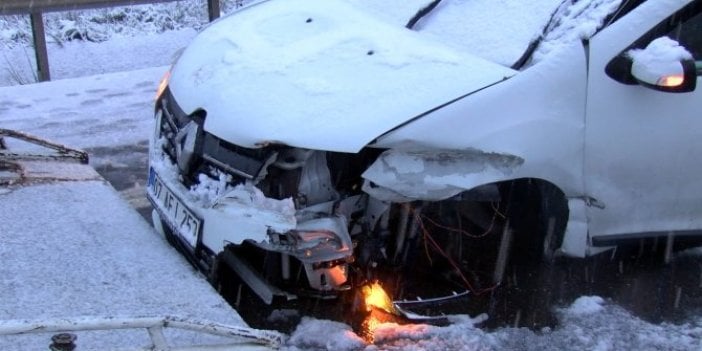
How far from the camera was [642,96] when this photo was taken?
3.40 metres

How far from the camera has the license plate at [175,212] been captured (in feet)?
10.7

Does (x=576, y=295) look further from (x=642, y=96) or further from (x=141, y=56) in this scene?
(x=141, y=56)

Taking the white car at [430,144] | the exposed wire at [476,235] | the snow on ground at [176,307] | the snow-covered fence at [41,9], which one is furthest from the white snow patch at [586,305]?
the snow-covered fence at [41,9]

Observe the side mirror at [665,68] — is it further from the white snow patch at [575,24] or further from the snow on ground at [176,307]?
the snow on ground at [176,307]

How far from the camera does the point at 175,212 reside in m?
3.43

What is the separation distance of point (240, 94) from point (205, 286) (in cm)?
84

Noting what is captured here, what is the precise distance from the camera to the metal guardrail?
2326 mm

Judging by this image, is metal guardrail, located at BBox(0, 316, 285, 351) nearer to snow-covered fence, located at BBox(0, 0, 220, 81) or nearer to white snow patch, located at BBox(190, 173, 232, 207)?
white snow patch, located at BBox(190, 173, 232, 207)

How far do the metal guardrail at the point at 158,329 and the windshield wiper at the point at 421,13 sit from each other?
199cm

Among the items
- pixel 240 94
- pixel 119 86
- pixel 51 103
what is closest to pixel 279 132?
pixel 240 94

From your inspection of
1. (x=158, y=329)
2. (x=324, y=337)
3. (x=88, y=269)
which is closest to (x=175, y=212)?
(x=88, y=269)

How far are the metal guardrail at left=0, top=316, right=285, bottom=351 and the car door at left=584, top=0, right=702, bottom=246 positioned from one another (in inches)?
66.4

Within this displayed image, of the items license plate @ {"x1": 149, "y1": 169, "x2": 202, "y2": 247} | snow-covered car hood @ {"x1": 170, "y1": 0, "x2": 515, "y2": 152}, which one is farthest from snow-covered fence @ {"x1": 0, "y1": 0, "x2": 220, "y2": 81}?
license plate @ {"x1": 149, "y1": 169, "x2": 202, "y2": 247}

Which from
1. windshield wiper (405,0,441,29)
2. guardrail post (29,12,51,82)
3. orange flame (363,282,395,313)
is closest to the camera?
orange flame (363,282,395,313)
